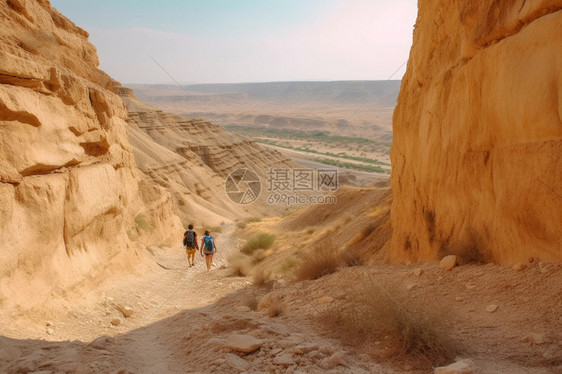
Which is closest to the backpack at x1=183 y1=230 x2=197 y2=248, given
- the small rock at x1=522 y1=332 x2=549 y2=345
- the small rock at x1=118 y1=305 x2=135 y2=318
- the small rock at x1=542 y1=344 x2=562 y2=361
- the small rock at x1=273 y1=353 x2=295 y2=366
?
the small rock at x1=118 y1=305 x2=135 y2=318

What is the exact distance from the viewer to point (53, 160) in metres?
5.80

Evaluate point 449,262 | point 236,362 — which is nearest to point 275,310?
point 236,362

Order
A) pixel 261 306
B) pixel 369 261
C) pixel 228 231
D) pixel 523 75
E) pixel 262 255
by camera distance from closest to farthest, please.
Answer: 1. pixel 523 75
2. pixel 261 306
3. pixel 369 261
4. pixel 262 255
5. pixel 228 231

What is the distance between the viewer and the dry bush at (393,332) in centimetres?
302

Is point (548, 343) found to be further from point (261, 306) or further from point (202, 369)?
point (261, 306)

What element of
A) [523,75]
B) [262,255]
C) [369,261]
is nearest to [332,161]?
[262,255]

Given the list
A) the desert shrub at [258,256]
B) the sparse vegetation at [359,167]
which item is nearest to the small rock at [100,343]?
the desert shrub at [258,256]

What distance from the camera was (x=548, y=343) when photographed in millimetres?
2922

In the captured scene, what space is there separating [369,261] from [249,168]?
31.4m

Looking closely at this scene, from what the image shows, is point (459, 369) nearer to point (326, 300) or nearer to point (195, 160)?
point (326, 300)

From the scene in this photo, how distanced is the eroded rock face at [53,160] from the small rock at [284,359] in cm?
325

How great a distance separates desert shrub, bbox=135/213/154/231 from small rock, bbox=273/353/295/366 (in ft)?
32.4

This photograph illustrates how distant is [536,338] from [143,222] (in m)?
11.4

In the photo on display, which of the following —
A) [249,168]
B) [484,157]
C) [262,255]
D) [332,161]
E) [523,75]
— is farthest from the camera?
[332,161]
